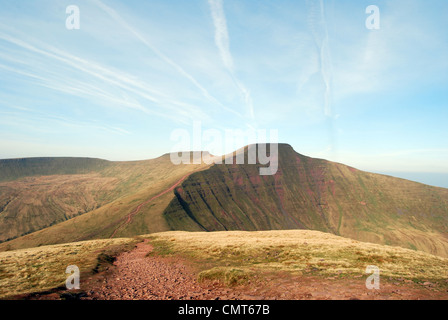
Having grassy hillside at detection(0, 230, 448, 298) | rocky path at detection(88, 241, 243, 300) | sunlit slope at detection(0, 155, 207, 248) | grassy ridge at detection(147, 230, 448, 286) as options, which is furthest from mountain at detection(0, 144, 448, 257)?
grassy ridge at detection(147, 230, 448, 286)

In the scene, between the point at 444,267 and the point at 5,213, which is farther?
the point at 5,213

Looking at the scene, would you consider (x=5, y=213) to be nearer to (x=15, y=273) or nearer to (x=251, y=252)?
(x=15, y=273)

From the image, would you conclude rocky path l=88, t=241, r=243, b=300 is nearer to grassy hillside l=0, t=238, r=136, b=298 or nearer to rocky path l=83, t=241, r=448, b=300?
rocky path l=83, t=241, r=448, b=300

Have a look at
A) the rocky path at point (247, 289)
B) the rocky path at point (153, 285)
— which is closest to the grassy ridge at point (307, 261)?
the rocky path at point (247, 289)

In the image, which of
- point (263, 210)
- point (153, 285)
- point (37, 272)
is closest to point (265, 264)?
point (153, 285)

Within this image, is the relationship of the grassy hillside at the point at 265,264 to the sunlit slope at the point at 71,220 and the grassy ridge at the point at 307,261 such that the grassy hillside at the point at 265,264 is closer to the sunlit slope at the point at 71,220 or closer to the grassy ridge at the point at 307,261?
the grassy ridge at the point at 307,261

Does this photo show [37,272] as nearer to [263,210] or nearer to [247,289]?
[247,289]
